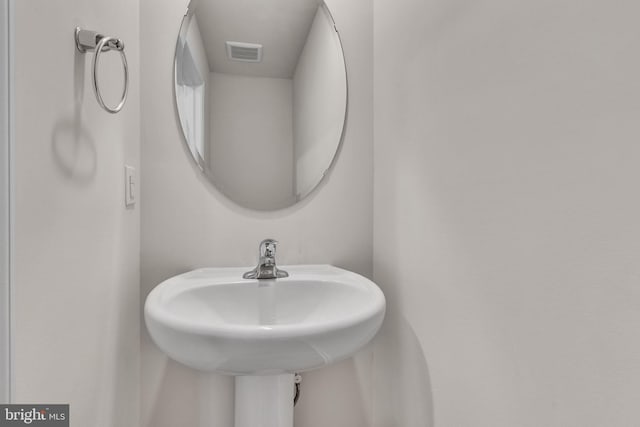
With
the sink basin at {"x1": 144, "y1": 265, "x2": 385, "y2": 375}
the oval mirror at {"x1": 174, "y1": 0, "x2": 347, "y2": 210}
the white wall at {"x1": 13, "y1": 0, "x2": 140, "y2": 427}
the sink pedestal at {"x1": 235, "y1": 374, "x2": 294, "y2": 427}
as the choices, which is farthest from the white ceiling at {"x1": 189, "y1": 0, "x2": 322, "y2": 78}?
the sink pedestal at {"x1": 235, "y1": 374, "x2": 294, "y2": 427}

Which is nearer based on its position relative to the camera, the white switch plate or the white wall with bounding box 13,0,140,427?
the white wall with bounding box 13,0,140,427

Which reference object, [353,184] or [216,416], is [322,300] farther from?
[216,416]

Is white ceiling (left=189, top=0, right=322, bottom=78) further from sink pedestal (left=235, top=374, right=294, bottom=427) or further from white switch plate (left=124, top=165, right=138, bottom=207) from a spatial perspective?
sink pedestal (left=235, top=374, right=294, bottom=427)

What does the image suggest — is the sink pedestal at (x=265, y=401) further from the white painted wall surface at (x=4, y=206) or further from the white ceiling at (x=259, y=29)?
the white ceiling at (x=259, y=29)

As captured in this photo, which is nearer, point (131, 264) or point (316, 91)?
point (131, 264)

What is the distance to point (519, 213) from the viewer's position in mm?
604

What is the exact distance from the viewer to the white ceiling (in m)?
1.16

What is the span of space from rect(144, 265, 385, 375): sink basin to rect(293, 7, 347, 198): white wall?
345mm

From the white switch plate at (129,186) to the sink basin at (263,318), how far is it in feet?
0.87

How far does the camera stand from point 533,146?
575 millimetres

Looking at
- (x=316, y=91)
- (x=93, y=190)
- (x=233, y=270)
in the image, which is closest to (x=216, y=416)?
(x=233, y=270)

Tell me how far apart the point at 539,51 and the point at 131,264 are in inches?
43.7

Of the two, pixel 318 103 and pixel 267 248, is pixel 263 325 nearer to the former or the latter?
pixel 267 248

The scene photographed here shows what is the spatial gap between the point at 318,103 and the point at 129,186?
2.17 feet
